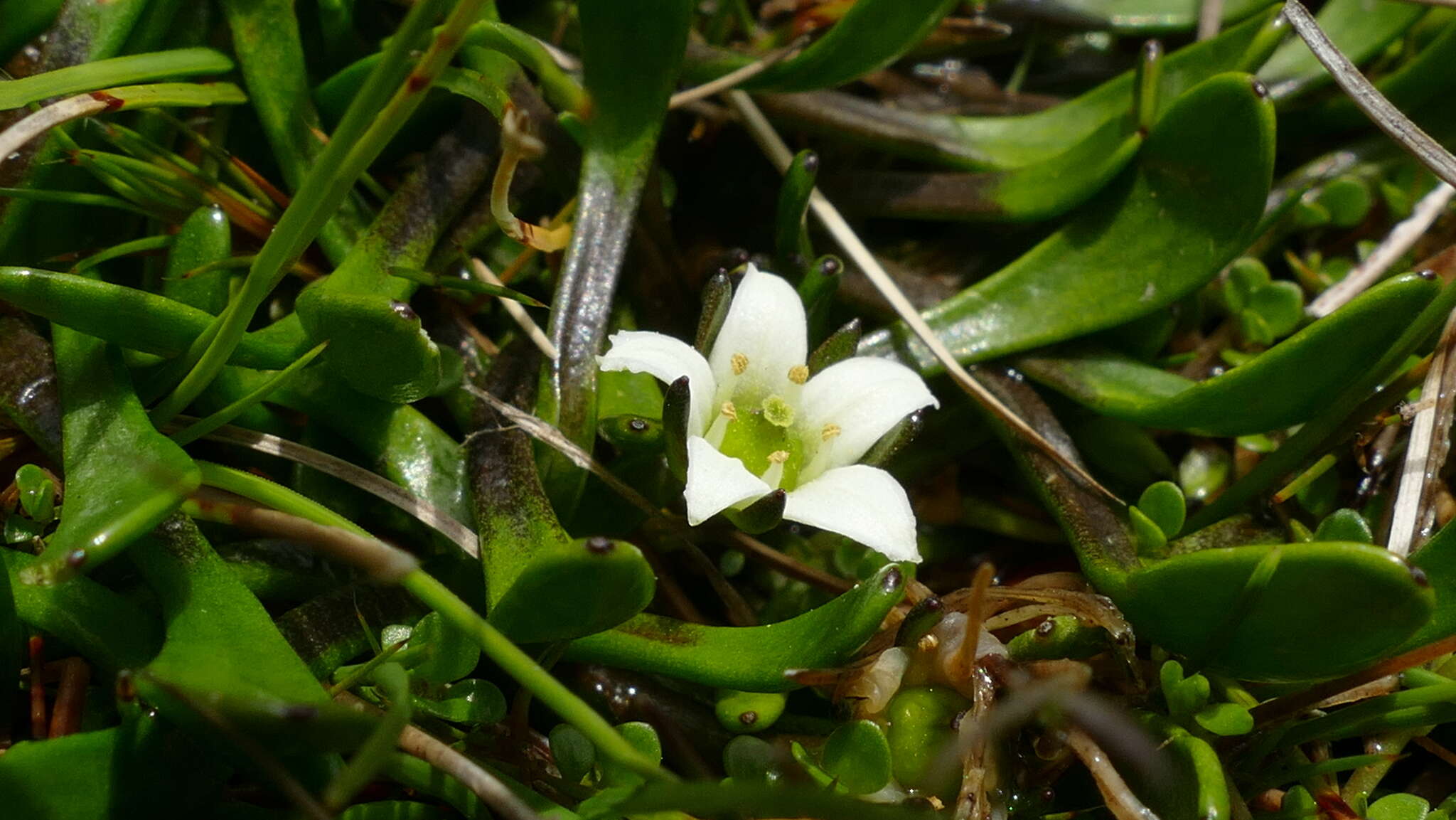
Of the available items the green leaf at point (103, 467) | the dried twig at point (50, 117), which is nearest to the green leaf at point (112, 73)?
the dried twig at point (50, 117)

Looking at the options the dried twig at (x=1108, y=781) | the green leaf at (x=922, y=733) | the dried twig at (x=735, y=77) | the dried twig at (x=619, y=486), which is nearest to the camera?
the dried twig at (x=1108, y=781)

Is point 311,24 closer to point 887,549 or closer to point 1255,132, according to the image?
point 887,549

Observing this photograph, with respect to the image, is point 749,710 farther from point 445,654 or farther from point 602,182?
point 602,182

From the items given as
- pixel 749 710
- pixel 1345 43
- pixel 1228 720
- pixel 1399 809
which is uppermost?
pixel 1345 43

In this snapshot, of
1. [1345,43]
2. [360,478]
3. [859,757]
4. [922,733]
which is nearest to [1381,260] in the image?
[1345,43]

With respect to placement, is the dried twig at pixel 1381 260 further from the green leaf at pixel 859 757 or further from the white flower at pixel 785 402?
the green leaf at pixel 859 757

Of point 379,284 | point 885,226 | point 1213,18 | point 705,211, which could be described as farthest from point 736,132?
point 1213,18
